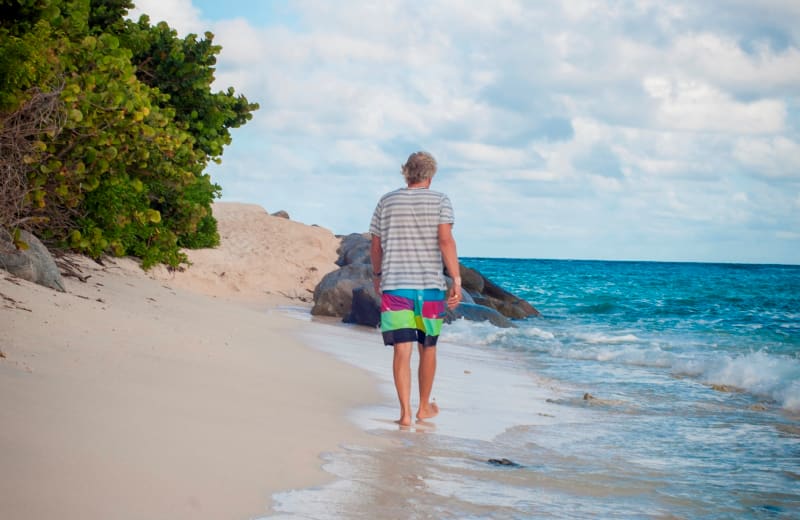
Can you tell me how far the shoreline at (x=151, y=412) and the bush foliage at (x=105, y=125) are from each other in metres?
1.65

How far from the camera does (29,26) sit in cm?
1029

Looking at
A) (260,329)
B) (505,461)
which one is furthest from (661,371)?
(505,461)

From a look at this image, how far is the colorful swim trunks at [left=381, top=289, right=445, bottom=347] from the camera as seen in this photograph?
6.42 meters

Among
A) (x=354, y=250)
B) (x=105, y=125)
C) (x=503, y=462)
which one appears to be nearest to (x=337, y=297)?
(x=354, y=250)

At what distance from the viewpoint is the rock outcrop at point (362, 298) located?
15953mm

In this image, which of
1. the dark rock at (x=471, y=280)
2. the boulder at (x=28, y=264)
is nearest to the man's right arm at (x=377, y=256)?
the boulder at (x=28, y=264)

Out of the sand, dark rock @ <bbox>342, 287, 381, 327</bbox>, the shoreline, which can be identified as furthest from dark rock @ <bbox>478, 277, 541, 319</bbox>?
the shoreline

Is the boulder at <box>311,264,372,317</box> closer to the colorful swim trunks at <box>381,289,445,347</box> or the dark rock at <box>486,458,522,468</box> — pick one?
the colorful swim trunks at <box>381,289,445,347</box>

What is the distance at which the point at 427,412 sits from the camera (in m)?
6.62

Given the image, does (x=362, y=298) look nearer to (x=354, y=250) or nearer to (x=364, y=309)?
(x=364, y=309)

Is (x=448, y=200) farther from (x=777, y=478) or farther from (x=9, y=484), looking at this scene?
(x=9, y=484)

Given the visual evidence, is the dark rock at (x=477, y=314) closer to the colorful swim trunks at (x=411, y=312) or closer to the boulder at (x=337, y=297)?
the boulder at (x=337, y=297)

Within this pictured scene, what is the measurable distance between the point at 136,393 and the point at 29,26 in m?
6.90

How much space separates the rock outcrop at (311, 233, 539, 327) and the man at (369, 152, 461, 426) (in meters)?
9.17
